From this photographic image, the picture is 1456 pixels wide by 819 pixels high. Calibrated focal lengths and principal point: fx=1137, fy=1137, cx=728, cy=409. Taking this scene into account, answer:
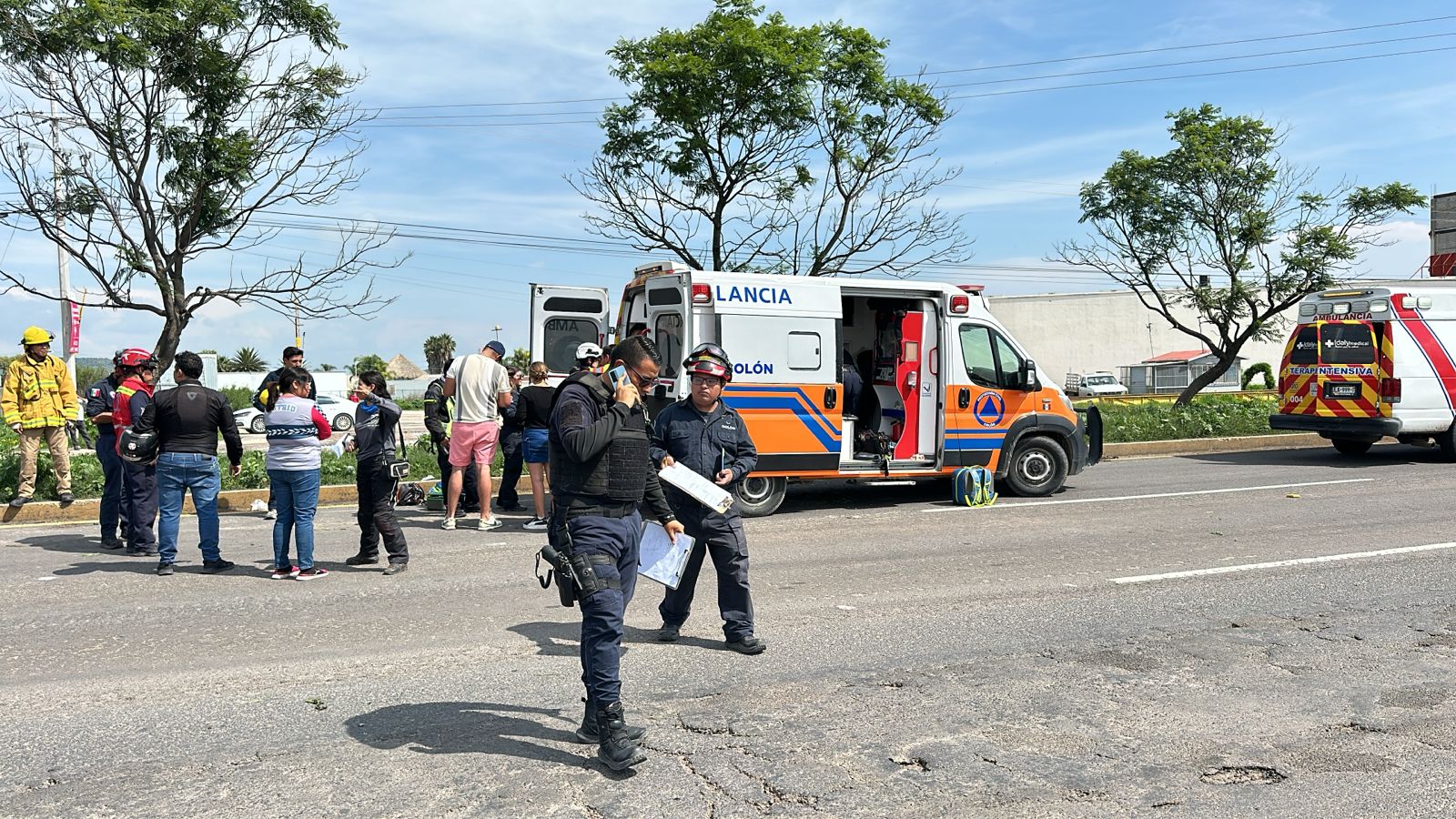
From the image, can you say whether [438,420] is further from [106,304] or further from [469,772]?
[469,772]

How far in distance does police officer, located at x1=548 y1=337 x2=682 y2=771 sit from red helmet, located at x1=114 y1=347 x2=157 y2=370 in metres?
6.42

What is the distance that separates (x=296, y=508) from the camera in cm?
835

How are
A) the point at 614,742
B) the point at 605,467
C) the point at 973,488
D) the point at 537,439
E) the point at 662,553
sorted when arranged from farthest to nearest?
the point at 973,488 < the point at 537,439 < the point at 662,553 < the point at 605,467 < the point at 614,742

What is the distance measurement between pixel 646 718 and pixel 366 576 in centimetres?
415

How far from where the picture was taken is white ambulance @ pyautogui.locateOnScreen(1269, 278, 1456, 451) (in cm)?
1575

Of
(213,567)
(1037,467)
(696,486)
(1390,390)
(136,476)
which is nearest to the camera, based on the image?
(696,486)

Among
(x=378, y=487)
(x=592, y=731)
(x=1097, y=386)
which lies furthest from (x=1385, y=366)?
(x=1097, y=386)

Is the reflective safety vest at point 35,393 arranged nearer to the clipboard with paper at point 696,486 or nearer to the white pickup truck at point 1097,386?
the clipboard with paper at point 696,486

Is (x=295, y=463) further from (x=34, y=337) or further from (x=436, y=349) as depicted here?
(x=436, y=349)

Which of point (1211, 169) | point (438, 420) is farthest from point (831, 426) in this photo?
point (1211, 169)

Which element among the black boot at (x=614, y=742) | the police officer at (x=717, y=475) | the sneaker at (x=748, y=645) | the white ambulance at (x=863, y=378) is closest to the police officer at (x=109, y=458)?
the white ambulance at (x=863, y=378)

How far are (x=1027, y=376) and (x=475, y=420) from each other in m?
6.01

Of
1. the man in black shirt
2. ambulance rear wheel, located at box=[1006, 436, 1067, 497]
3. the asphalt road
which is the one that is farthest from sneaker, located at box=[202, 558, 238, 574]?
ambulance rear wheel, located at box=[1006, 436, 1067, 497]

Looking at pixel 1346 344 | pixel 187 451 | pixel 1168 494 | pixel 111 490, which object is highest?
→ pixel 1346 344
